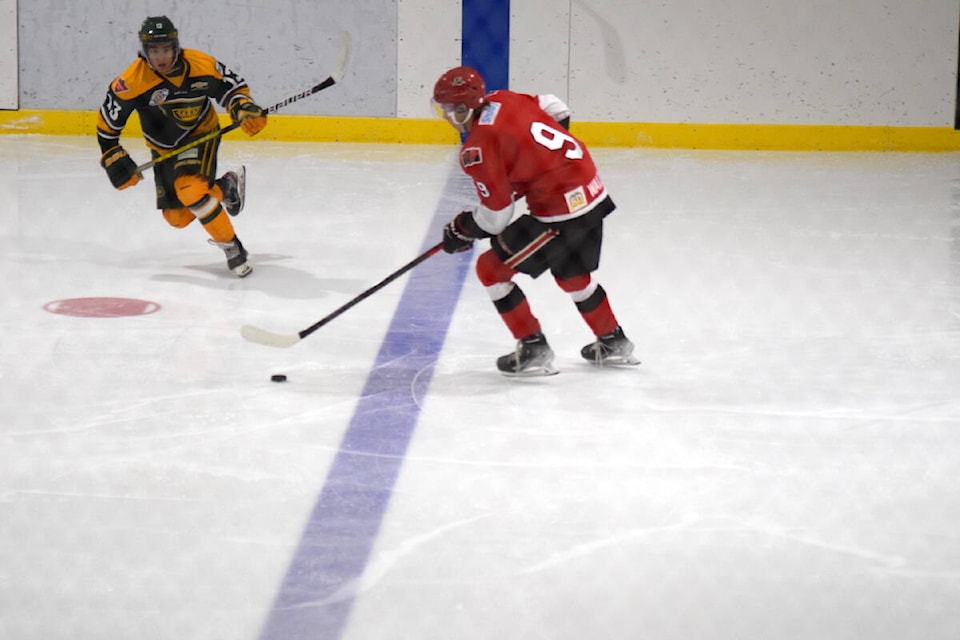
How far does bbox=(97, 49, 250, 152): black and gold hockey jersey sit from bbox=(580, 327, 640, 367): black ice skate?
1.87m

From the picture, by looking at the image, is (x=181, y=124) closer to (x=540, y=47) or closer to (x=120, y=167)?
(x=120, y=167)

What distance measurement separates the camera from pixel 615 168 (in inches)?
318

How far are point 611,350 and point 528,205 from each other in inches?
20.2

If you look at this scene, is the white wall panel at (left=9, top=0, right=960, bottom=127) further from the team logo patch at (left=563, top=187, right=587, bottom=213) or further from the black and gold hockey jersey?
the team logo patch at (left=563, top=187, right=587, bottom=213)

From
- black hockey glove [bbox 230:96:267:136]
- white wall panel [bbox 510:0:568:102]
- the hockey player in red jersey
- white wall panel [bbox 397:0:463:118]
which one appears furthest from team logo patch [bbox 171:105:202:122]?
white wall panel [bbox 510:0:568:102]

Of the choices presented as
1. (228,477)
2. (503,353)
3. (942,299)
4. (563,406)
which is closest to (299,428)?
(228,477)

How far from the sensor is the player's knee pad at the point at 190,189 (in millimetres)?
5000

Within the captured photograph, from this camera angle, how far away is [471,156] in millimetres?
3490

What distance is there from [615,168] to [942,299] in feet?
11.4

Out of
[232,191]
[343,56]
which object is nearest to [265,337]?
[232,191]

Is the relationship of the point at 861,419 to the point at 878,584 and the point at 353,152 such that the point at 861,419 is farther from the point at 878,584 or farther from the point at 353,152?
the point at 353,152

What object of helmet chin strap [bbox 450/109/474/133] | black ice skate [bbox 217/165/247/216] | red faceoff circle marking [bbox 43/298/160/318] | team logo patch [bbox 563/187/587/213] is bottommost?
red faceoff circle marking [bbox 43/298/160/318]

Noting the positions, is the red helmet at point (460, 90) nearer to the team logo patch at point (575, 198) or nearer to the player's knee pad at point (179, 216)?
the team logo patch at point (575, 198)

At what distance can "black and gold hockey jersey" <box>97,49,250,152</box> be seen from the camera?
4941 mm
